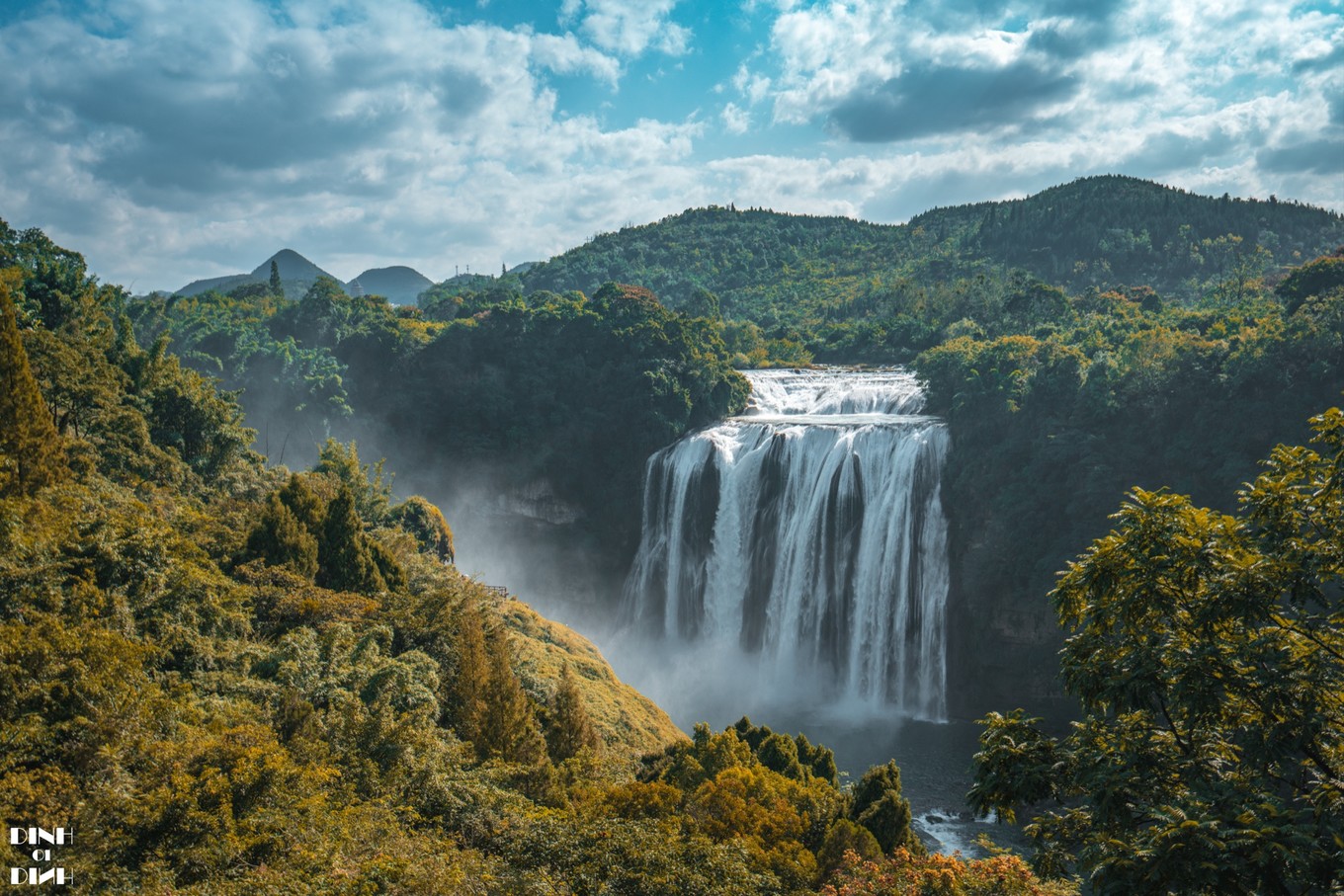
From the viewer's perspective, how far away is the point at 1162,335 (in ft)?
137

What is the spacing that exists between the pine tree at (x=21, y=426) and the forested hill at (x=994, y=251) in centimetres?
7492

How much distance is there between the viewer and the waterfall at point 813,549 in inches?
1670

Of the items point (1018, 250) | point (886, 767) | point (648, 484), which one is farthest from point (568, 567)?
point (1018, 250)

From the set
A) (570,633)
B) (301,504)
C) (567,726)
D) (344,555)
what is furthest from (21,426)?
(570,633)

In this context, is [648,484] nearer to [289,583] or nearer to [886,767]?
[289,583]

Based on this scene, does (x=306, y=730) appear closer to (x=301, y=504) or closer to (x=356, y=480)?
(x=301, y=504)

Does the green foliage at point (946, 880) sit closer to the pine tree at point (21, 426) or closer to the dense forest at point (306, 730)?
the dense forest at point (306, 730)

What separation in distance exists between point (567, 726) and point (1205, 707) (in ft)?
51.5

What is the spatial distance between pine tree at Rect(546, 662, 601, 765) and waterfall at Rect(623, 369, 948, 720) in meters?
23.0

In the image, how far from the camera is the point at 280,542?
26.8 m

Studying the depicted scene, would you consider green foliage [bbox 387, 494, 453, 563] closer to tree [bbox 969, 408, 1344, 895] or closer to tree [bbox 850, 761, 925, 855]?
tree [bbox 850, 761, 925, 855]

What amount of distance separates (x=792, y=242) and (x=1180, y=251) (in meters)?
53.9

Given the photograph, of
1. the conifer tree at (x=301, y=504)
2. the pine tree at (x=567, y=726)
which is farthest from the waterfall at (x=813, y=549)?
the conifer tree at (x=301, y=504)

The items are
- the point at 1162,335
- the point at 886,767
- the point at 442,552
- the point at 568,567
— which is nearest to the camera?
the point at 886,767
